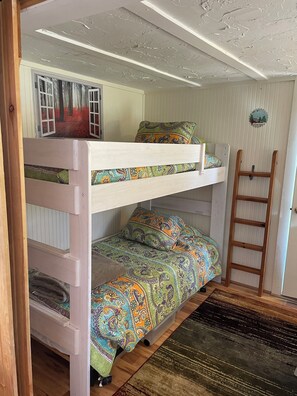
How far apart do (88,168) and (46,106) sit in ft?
4.44

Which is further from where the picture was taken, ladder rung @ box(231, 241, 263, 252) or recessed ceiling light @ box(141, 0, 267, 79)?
ladder rung @ box(231, 241, 263, 252)

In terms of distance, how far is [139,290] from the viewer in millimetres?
2154

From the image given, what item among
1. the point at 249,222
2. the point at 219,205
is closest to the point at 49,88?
the point at 219,205

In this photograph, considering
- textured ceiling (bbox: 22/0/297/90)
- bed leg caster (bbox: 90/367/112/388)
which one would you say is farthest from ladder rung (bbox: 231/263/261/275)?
textured ceiling (bbox: 22/0/297/90)

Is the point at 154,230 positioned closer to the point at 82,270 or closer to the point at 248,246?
the point at 248,246

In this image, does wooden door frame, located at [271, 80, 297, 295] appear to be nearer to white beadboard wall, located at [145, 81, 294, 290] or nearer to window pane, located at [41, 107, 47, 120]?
white beadboard wall, located at [145, 81, 294, 290]

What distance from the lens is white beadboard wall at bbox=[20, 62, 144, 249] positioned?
93.4 inches

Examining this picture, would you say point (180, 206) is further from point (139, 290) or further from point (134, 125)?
point (139, 290)

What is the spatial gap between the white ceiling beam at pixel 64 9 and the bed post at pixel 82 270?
0.54 meters

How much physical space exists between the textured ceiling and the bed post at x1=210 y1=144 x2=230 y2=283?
2.58ft

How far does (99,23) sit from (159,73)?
1190 mm

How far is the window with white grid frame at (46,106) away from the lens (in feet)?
8.03

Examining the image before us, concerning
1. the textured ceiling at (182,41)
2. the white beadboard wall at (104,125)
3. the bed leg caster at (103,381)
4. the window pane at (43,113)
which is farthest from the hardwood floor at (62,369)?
the textured ceiling at (182,41)

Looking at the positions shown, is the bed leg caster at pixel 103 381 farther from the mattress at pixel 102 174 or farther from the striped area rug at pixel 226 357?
Answer: the mattress at pixel 102 174
